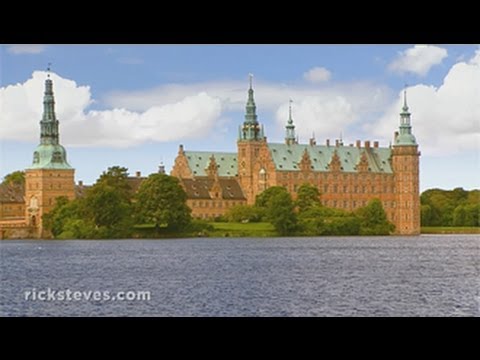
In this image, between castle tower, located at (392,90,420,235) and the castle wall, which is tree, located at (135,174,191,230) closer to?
the castle wall

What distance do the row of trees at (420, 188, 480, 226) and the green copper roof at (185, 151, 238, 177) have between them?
12255 millimetres

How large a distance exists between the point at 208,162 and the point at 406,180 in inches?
469

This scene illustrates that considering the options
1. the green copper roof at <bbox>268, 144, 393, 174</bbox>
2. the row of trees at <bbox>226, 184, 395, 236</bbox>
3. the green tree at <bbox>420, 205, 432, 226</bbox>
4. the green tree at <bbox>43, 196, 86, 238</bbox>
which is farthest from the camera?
the green copper roof at <bbox>268, 144, 393, 174</bbox>

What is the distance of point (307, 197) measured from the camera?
60.3 m

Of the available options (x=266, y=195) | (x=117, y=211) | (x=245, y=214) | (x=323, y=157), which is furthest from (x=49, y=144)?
(x=323, y=157)

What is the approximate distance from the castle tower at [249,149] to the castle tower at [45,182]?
13.1 m

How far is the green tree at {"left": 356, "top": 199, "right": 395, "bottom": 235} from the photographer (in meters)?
56.5

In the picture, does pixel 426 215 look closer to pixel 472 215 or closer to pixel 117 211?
pixel 472 215

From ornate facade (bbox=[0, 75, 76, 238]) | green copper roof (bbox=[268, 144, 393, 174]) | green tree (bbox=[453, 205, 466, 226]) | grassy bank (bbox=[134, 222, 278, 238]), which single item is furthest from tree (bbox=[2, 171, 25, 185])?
green tree (bbox=[453, 205, 466, 226])

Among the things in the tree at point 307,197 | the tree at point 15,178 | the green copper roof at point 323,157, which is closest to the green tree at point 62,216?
the tree at point 15,178

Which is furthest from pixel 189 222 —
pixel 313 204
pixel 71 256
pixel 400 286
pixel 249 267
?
pixel 400 286
